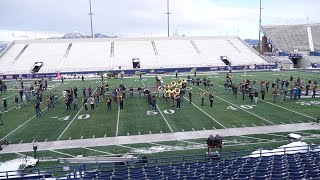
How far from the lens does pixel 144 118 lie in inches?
830

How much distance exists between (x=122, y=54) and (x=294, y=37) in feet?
133

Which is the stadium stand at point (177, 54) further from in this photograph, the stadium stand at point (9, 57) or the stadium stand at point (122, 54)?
the stadium stand at point (9, 57)

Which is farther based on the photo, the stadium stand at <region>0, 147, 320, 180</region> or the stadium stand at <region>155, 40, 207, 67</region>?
the stadium stand at <region>155, 40, 207, 67</region>

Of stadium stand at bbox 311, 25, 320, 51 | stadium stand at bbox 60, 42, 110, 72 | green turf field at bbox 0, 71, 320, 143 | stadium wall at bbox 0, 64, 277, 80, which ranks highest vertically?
stadium stand at bbox 311, 25, 320, 51

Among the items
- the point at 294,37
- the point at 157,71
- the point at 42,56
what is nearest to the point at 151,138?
the point at 157,71

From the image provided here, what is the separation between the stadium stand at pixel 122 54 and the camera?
61.0 metres

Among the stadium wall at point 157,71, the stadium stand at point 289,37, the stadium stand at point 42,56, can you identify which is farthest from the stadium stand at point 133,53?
the stadium stand at point 289,37

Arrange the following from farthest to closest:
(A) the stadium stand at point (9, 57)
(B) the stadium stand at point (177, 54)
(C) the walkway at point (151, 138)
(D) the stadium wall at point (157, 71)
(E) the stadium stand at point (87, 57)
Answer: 1. (B) the stadium stand at point (177, 54)
2. (E) the stadium stand at point (87, 57)
3. (A) the stadium stand at point (9, 57)
4. (D) the stadium wall at point (157, 71)
5. (C) the walkway at point (151, 138)

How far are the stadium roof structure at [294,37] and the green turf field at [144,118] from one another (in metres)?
52.3

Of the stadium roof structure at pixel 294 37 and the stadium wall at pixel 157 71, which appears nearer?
the stadium wall at pixel 157 71

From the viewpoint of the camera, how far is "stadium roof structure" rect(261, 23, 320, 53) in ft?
244

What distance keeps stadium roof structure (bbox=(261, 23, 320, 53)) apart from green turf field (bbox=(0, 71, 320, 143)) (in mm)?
52336

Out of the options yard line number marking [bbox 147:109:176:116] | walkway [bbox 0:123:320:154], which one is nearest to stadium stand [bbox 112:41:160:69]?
yard line number marking [bbox 147:109:176:116]

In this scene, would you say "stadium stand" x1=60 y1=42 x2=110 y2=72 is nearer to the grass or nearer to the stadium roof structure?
the grass
